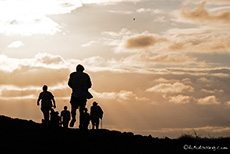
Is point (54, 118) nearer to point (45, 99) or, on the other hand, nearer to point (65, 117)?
point (65, 117)

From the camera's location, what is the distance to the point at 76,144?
13234 millimetres

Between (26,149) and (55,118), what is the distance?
32.1 feet

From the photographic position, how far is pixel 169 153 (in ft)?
43.2

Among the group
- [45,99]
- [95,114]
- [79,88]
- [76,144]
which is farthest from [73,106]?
[95,114]

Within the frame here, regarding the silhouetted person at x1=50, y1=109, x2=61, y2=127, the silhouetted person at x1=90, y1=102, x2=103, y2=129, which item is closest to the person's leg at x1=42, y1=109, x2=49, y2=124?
the silhouetted person at x1=50, y1=109, x2=61, y2=127

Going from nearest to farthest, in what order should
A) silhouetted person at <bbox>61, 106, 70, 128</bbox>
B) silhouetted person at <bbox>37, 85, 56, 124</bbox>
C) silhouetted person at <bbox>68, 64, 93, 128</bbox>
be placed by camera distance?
silhouetted person at <bbox>68, 64, 93, 128</bbox> → silhouetted person at <bbox>37, 85, 56, 124</bbox> → silhouetted person at <bbox>61, 106, 70, 128</bbox>

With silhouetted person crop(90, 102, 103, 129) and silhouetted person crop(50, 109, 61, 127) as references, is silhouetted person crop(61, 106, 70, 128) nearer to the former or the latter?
silhouetted person crop(50, 109, 61, 127)

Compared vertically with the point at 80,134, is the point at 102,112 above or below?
above

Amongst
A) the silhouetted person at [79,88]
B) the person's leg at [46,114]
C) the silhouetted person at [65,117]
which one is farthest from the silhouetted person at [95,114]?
the silhouetted person at [79,88]

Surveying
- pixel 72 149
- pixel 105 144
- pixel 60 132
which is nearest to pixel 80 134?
pixel 60 132

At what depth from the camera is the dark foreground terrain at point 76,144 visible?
1225cm

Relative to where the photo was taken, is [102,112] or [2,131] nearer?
[2,131]

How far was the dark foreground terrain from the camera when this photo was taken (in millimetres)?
12250

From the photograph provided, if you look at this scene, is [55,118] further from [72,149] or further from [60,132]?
[72,149]
